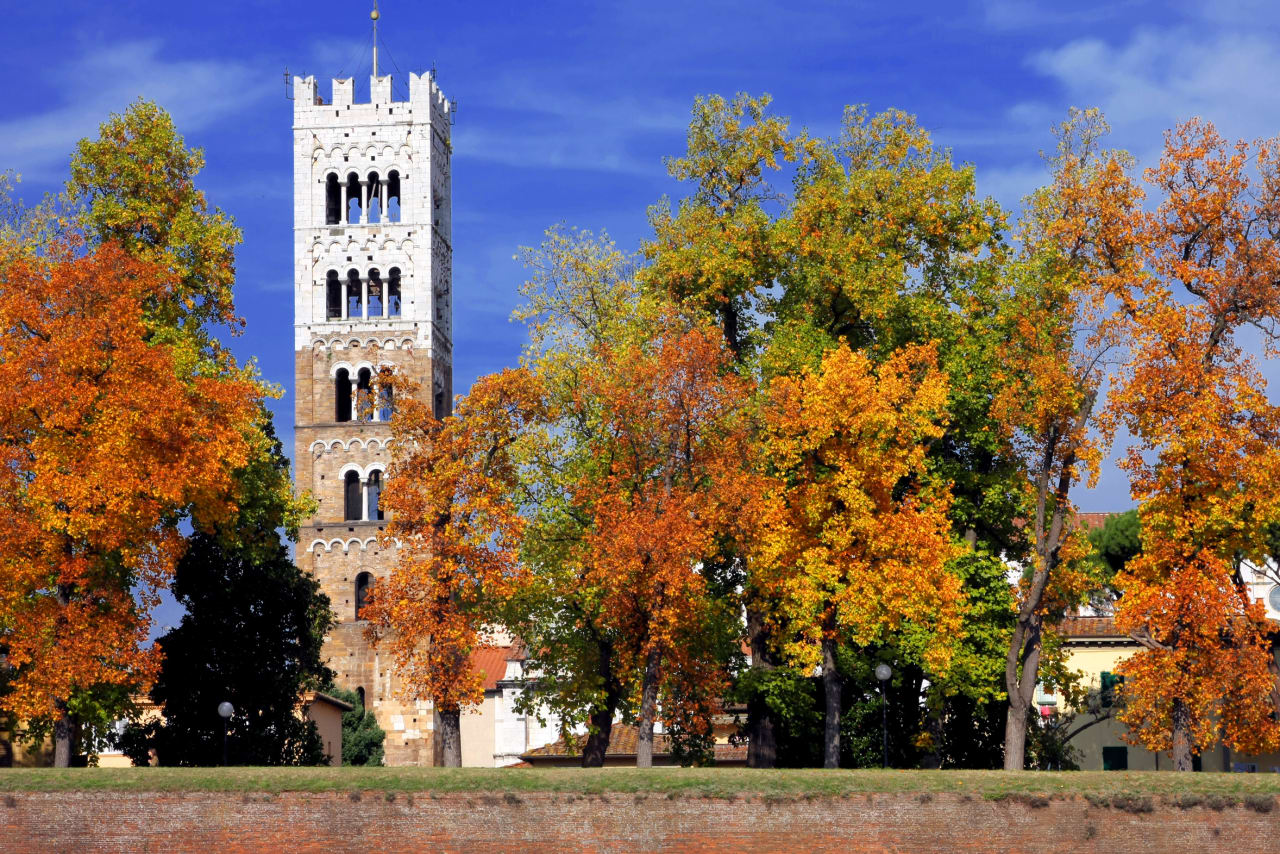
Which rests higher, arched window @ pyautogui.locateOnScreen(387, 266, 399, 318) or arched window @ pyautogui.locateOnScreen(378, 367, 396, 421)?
arched window @ pyautogui.locateOnScreen(387, 266, 399, 318)

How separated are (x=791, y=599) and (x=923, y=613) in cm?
320

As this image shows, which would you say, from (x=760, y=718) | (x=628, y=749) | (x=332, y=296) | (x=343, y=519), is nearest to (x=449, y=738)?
(x=760, y=718)

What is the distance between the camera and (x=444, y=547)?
135ft

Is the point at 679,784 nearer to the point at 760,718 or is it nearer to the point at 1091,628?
the point at 760,718

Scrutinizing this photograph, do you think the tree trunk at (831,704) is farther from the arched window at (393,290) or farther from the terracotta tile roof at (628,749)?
the arched window at (393,290)

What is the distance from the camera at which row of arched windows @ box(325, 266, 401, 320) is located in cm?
7850

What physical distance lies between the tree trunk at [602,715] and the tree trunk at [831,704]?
567cm

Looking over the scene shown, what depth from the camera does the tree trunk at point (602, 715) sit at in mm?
43781

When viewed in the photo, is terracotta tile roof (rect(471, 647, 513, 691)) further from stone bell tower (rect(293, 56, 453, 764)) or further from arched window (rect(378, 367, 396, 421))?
arched window (rect(378, 367, 396, 421))

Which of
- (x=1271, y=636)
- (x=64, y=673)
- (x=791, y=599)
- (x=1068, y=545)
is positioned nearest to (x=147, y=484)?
(x=64, y=673)

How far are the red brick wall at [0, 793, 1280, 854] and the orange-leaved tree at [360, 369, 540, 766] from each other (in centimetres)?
658

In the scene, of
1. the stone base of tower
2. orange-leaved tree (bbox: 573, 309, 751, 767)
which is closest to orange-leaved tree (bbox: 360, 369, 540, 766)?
orange-leaved tree (bbox: 573, 309, 751, 767)

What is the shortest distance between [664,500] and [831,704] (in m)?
6.39

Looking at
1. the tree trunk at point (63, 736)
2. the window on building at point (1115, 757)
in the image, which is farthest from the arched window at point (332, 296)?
the tree trunk at point (63, 736)
